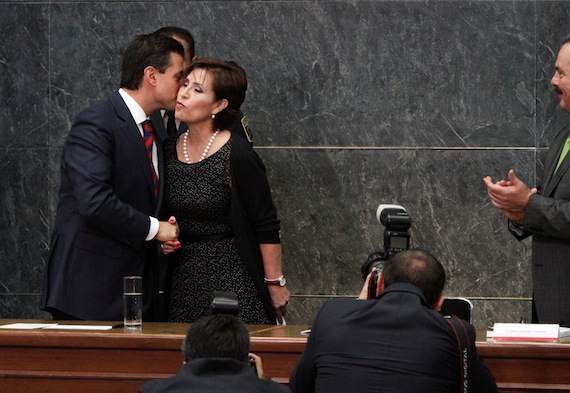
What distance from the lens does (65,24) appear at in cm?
634

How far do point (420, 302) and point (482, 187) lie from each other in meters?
2.92

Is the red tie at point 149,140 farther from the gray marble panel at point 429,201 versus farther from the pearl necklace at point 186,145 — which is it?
the gray marble panel at point 429,201

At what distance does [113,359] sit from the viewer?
4215 millimetres

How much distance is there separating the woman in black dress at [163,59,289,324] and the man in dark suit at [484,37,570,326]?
40.4 inches

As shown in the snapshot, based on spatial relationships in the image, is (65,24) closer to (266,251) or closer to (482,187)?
(266,251)

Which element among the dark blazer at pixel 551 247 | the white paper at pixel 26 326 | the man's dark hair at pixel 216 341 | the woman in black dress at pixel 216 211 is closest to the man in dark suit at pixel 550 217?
the dark blazer at pixel 551 247

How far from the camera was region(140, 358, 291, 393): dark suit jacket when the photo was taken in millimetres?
2896

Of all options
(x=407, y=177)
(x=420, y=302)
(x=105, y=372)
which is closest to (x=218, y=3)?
(x=407, y=177)

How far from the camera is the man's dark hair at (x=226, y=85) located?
201 inches

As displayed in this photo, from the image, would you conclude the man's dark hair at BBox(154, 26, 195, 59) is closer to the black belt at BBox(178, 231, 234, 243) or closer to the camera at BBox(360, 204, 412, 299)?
the black belt at BBox(178, 231, 234, 243)

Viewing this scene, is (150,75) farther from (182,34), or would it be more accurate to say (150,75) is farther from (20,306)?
(20,306)

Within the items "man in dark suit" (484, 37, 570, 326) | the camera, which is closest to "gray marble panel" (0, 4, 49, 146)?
"man in dark suit" (484, 37, 570, 326)

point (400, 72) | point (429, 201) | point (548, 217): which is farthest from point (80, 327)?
point (400, 72)

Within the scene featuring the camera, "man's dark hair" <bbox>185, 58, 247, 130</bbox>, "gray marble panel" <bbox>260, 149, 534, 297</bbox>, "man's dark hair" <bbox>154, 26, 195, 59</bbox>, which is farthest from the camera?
"gray marble panel" <bbox>260, 149, 534, 297</bbox>
